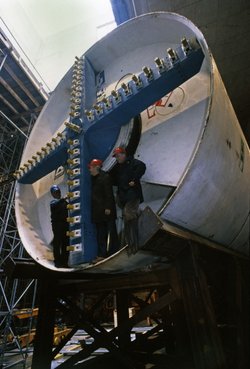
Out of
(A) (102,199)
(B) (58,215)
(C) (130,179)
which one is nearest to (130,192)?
(C) (130,179)

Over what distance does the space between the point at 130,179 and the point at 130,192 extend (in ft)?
0.43

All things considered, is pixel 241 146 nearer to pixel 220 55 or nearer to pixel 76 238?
pixel 76 238

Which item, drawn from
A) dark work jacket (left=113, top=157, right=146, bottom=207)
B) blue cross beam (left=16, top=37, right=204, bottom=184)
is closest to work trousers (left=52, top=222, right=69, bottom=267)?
blue cross beam (left=16, top=37, right=204, bottom=184)

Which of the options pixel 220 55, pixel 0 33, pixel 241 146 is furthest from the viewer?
pixel 0 33

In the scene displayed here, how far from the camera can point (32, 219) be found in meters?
3.23

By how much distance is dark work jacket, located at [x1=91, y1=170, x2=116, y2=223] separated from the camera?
2.26 metres

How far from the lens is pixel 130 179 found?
2.18m

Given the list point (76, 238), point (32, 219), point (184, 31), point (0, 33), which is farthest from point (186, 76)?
point (0, 33)

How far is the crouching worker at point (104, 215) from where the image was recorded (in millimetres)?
2225

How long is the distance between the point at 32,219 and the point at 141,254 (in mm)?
1921

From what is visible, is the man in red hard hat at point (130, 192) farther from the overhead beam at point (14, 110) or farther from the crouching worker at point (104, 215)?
the overhead beam at point (14, 110)

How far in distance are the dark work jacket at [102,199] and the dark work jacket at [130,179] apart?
0.12m

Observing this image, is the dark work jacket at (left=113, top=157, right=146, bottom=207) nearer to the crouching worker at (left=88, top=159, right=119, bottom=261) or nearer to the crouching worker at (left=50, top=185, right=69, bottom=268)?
the crouching worker at (left=88, top=159, right=119, bottom=261)

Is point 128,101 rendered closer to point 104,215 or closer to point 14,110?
point 104,215
